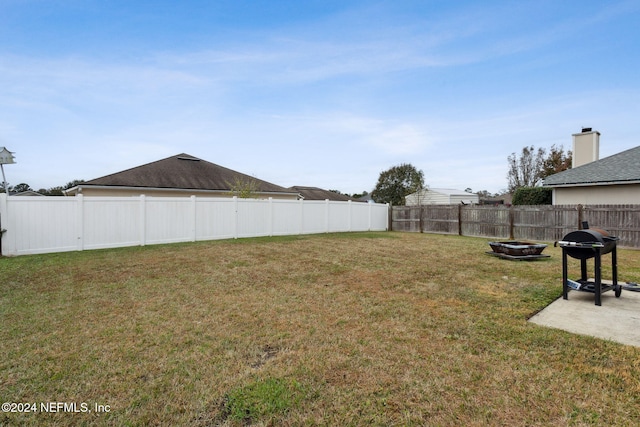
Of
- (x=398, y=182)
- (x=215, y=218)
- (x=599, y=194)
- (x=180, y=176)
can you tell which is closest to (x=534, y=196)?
(x=599, y=194)

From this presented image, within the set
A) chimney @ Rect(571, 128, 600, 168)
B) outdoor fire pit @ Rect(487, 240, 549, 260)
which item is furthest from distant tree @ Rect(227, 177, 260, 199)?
chimney @ Rect(571, 128, 600, 168)

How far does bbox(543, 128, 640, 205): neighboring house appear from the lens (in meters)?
12.1

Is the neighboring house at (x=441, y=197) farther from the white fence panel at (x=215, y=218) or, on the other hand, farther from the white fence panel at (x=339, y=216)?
the white fence panel at (x=215, y=218)

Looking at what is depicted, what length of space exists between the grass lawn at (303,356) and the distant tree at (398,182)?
34.0 metres

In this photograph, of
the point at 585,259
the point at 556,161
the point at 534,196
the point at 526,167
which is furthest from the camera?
the point at 526,167

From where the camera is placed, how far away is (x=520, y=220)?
14.0 m

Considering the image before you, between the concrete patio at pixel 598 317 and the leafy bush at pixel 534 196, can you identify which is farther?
the leafy bush at pixel 534 196

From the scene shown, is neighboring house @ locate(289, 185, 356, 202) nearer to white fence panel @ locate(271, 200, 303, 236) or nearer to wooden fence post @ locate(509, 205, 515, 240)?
white fence panel @ locate(271, 200, 303, 236)

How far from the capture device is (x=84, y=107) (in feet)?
42.2

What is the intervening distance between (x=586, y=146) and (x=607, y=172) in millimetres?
4044

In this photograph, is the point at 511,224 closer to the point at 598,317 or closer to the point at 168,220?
the point at 598,317

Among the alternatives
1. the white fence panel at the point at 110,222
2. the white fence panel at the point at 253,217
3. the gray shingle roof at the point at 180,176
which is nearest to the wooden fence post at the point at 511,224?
the white fence panel at the point at 253,217

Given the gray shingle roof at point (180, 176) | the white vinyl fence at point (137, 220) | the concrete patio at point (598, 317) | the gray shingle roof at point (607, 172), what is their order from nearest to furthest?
the concrete patio at point (598, 317) → the white vinyl fence at point (137, 220) → the gray shingle roof at point (607, 172) → the gray shingle roof at point (180, 176)

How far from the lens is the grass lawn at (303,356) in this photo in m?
2.07
